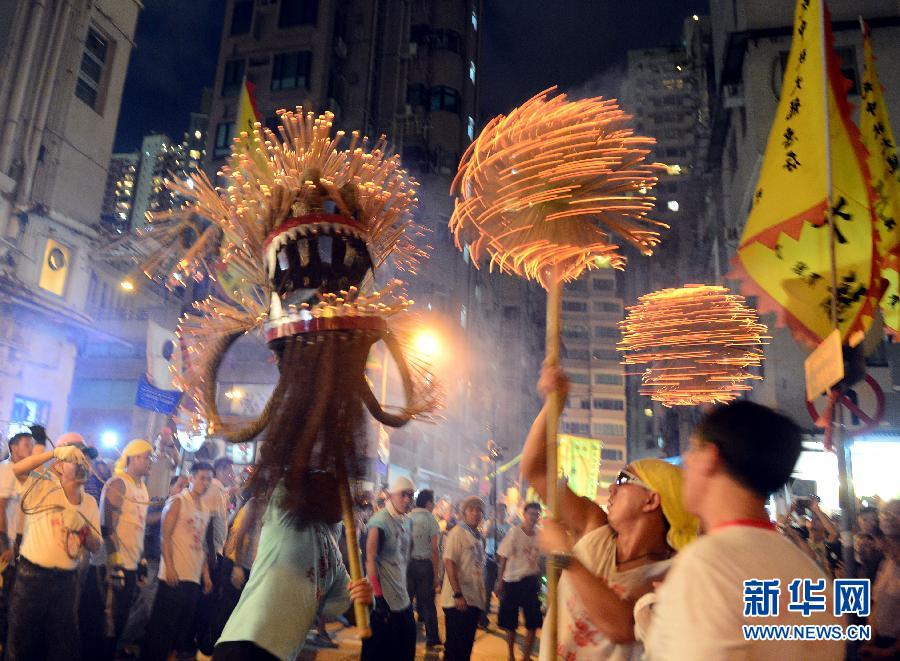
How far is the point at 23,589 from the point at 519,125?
5264 millimetres

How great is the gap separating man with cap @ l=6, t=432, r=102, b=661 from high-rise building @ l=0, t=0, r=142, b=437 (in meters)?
13.5

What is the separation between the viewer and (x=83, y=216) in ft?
66.8

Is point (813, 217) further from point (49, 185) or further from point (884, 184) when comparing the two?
point (49, 185)

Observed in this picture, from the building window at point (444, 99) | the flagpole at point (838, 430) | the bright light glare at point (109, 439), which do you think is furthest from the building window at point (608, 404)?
the flagpole at point (838, 430)

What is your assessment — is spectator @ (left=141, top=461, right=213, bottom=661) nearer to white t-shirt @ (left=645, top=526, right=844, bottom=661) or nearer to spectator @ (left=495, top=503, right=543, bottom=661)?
spectator @ (left=495, top=503, right=543, bottom=661)

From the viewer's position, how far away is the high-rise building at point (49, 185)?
17.6 meters

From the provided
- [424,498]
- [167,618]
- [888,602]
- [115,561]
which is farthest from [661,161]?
[167,618]

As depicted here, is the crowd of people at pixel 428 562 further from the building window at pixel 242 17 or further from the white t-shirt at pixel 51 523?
the building window at pixel 242 17

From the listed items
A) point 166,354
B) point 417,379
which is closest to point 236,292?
point 417,379

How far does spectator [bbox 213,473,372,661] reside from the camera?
227 cm

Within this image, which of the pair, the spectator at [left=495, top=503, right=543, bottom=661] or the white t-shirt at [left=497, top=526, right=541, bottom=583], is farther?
the white t-shirt at [left=497, top=526, right=541, bottom=583]

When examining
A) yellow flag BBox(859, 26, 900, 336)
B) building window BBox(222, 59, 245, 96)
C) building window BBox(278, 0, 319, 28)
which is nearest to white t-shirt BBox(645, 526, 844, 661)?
yellow flag BBox(859, 26, 900, 336)

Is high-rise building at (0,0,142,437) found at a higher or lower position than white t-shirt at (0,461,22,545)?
higher

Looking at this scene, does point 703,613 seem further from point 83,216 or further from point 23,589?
point 83,216
